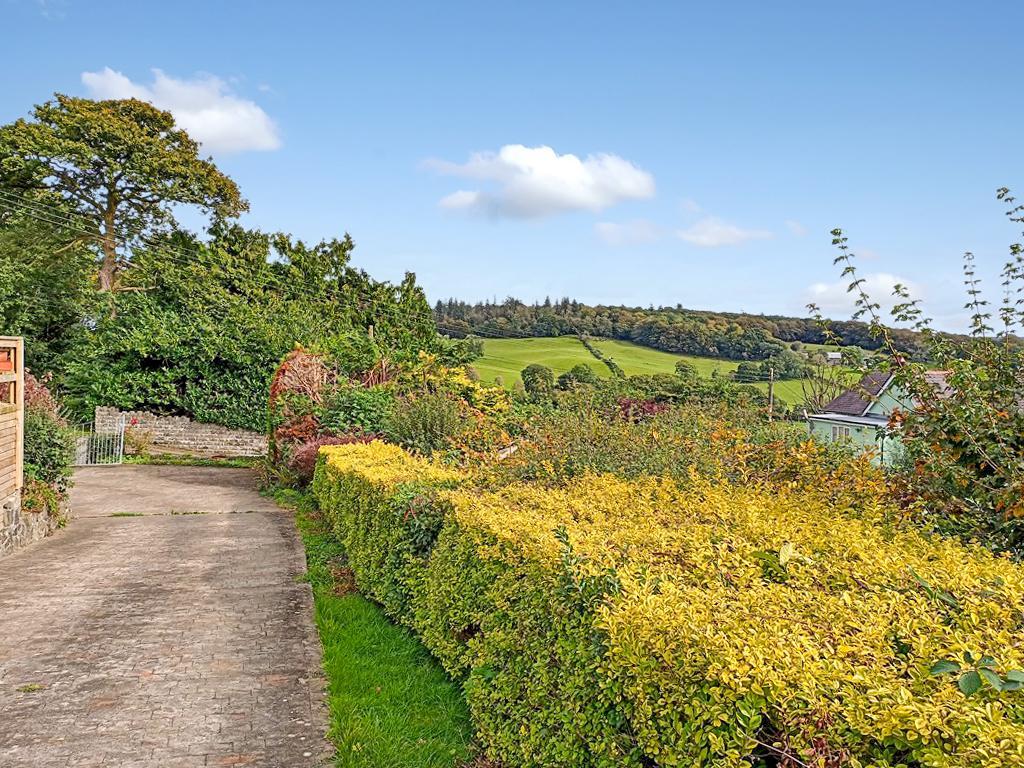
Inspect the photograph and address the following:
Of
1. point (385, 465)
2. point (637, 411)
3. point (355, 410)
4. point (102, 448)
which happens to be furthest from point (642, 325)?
point (385, 465)

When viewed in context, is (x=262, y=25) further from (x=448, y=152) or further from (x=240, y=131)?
(x=240, y=131)

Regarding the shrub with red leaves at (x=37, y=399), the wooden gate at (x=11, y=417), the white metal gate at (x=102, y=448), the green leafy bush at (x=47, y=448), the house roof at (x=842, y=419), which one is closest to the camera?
the house roof at (x=842, y=419)

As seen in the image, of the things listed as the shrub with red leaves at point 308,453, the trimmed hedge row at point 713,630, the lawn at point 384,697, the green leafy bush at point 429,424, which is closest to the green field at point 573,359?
the shrub with red leaves at point 308,453

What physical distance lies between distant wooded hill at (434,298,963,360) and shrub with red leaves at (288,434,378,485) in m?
25.6

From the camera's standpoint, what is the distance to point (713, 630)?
7.23 feet

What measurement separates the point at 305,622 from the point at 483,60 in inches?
374

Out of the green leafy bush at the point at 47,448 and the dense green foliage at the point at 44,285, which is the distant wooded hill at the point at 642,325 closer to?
the dense green foliage at the point at 44,285

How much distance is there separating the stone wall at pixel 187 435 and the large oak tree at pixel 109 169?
7.64 meters

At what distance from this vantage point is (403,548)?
→ 18.7ft

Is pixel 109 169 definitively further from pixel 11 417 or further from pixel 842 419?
pixel 842 419

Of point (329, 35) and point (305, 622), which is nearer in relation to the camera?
point (305, 622)

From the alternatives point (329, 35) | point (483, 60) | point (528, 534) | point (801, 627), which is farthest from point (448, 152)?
point (801, 627)

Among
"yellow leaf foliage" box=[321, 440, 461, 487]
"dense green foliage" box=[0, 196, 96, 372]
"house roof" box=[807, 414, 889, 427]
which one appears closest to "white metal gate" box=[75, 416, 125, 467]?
"dense green foliage" box=[0, 196, 96, 372]

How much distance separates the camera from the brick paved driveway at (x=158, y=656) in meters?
3.94
